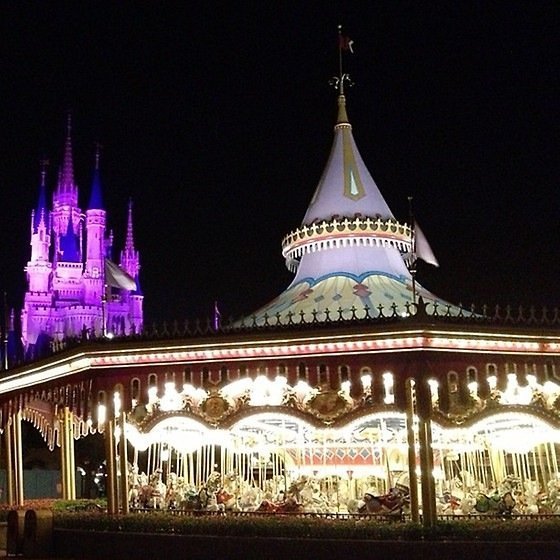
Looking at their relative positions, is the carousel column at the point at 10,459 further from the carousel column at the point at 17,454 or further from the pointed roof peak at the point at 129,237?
the pointed roof peak at the point at 129,237

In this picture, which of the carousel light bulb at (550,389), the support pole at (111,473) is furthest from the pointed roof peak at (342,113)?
the support pole at (111,473)

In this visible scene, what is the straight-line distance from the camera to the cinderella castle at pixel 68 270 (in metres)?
66.0

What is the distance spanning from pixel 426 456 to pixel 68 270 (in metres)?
59.5

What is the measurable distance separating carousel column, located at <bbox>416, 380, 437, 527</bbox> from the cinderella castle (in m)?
53.1

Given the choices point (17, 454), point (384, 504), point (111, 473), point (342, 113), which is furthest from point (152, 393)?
point (342, 113)

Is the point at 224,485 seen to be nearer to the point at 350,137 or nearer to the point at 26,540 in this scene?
the point at 26,540

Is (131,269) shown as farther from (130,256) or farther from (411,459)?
(411,459)

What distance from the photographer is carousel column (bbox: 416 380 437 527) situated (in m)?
12.0

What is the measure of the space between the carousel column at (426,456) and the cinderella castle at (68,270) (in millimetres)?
53108

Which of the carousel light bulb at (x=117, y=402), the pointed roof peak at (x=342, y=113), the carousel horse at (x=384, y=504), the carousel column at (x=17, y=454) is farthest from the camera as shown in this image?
the pointed roof peak at (x=342, y=113)

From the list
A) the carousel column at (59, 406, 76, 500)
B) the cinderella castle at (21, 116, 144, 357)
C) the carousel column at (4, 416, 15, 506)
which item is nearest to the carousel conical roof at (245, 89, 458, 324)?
the carousel column at (59, 406, 76, 500)

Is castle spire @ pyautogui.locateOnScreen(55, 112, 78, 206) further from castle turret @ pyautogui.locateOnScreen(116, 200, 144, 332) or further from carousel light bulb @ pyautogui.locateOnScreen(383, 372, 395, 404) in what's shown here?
carousel light bulb @ pyautogui.locateOnScreen(383, 372, 395, 404)

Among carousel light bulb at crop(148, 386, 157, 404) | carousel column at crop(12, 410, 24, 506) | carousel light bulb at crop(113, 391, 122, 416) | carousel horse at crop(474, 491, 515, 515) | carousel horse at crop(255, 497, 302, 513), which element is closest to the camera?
carousel horse at crop(474, 491, 515, 515)

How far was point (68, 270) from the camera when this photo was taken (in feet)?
225
